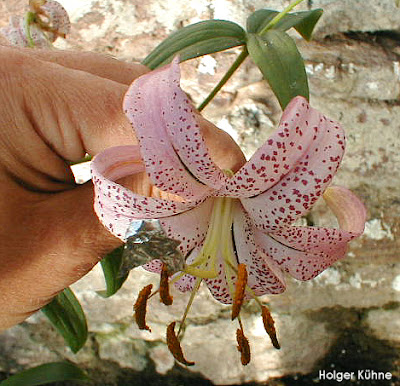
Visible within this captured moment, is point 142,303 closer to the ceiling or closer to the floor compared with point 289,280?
closer to the ceiling

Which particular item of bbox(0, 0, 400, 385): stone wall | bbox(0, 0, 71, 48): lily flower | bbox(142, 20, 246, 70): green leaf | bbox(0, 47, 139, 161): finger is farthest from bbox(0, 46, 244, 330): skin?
bbox(0, 0, 400, 385): stone wall

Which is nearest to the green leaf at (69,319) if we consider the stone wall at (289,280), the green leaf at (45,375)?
the green leaf at (45,375)

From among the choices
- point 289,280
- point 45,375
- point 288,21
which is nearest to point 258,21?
point 288,21

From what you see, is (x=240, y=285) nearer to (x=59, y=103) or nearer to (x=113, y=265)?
(x=59, y=103)

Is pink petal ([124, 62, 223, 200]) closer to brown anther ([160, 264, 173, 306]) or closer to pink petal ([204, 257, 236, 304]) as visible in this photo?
brown anther ([160, 264, 173, 306])

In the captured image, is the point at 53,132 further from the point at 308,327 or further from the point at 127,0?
the point at 308,327

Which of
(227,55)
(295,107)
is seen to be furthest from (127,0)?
(295,107)
